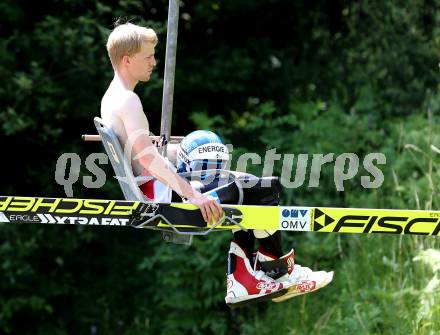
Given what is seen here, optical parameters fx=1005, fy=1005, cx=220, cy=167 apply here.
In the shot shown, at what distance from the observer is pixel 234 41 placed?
32.6ft

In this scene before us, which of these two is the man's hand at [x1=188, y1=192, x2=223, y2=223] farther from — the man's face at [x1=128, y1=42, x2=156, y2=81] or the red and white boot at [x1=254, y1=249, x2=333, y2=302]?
the man's face at [x1=128, y1=42, x2=156, y2=81]

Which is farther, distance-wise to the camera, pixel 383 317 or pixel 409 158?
pixel 409 158

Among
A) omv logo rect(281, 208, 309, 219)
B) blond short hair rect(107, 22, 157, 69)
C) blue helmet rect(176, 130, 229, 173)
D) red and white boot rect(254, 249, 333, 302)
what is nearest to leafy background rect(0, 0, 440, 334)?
red and white boot rect(254, 249, 333, 302)

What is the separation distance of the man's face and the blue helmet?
1.19ft

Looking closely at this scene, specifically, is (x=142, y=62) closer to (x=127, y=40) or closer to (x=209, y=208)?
(x=127, y=40)

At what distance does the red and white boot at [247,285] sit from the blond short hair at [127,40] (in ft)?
3.56

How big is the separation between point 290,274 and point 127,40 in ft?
4.38

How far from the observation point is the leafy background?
328 inches

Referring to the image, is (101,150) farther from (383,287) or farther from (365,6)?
(383,287)

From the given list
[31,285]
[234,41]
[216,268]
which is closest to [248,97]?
[234,41]

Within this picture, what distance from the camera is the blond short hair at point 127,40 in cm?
455

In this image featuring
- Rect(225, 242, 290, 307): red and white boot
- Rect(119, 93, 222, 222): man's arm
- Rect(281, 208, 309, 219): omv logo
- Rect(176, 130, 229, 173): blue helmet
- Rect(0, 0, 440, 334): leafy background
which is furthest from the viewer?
Rect(0, 0, 440, 334): leafy background

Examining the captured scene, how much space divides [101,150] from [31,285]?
1449 millimetres

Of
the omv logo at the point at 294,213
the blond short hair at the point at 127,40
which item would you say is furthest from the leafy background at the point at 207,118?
the blond short hair at the point at 127,40
